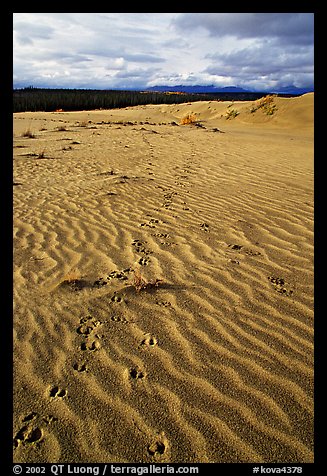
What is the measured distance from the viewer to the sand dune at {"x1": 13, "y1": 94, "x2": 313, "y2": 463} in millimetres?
1839

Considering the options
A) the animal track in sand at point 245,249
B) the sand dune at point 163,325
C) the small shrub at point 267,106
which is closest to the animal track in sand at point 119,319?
the sand dune at point 163,325

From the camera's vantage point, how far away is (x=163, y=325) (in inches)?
104

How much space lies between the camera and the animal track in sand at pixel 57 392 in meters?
2.04

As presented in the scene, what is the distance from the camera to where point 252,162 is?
27.4 ft

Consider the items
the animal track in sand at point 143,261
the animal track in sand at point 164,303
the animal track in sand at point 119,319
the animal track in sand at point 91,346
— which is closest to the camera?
the animal track in sand at point 91,346

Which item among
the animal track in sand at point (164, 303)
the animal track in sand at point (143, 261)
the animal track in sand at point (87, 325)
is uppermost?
the animal track in sand at point (143, 261)

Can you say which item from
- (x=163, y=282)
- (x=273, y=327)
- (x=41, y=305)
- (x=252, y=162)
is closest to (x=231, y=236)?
(x=163, y=282)

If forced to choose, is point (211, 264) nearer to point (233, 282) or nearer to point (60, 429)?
point (233, 282)

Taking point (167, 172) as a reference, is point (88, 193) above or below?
below

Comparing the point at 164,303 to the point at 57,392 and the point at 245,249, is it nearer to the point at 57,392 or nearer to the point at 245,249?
the point at 57,392

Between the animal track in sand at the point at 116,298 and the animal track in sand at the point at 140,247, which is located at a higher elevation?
the animal track in sand at the point at 140,247

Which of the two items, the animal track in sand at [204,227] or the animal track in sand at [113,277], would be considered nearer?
the animal track in sand at [113,277]
